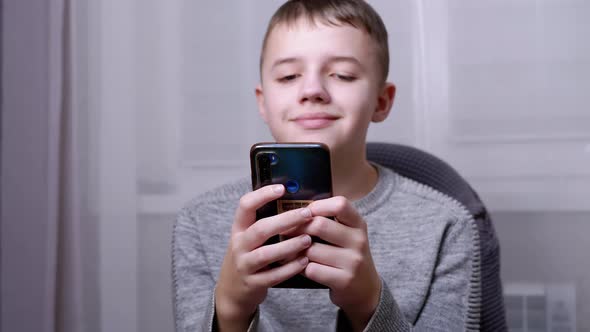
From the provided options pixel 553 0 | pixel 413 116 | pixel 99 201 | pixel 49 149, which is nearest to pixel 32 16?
pixel 49 149

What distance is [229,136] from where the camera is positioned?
4.14 feet

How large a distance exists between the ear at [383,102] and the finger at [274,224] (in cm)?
37

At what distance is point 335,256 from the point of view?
0.57 metres

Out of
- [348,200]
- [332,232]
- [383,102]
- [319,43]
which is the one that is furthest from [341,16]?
[332,232]

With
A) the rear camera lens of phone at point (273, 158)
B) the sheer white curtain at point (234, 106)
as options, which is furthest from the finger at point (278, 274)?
the sheer white curtain at point (234, 106)

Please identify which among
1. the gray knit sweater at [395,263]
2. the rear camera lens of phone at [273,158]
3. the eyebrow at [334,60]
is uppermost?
the eyebrow at [334,60]

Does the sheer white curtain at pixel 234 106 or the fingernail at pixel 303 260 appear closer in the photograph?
the fingernail at pixel 303 260

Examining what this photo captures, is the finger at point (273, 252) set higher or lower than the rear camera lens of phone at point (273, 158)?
lower

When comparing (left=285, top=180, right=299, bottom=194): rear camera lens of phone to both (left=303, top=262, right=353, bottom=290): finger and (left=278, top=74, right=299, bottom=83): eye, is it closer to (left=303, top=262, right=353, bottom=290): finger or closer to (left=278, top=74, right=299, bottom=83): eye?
(left=303, top=262, right=353, bottom=290): finger

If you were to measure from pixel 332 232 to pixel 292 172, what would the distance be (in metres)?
0.09

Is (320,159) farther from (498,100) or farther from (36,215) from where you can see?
(36,215)

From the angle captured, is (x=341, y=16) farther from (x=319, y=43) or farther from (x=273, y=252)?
(x=273, y=252)

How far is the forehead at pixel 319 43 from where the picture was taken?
76 centimetres

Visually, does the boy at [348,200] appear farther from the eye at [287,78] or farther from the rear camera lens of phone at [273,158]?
the rear camera lens of phone at [273,158]
